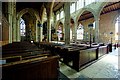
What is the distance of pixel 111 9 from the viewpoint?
17141 millimetres

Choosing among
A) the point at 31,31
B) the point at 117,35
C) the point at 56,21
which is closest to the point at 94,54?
the point at 117,35

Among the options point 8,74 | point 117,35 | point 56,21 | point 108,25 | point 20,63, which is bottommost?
point 8,74

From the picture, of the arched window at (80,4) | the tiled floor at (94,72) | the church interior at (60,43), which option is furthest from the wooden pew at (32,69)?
the arched window at (80,4)

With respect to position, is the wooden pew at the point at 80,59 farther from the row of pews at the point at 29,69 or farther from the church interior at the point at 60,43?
the row of pews at the point at 29,69

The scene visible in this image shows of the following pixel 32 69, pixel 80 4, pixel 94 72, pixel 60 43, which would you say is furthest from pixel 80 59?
pixel 80 4

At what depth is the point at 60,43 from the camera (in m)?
10.2

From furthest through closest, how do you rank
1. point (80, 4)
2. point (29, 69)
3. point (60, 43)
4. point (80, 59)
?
1. point (80, 4)
2. point (60, 43)
3. point (80, 59)
4. point (29, 69)

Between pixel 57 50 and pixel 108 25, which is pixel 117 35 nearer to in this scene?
pixel 108 25

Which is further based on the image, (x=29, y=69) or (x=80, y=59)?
(x=80, y=59)

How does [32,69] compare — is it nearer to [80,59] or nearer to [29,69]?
[29,69]

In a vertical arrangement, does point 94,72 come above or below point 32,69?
below

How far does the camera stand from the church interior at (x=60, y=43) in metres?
2.46

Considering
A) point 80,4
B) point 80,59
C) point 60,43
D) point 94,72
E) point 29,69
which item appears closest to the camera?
point 29,69

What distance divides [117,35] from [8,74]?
1824 cm
